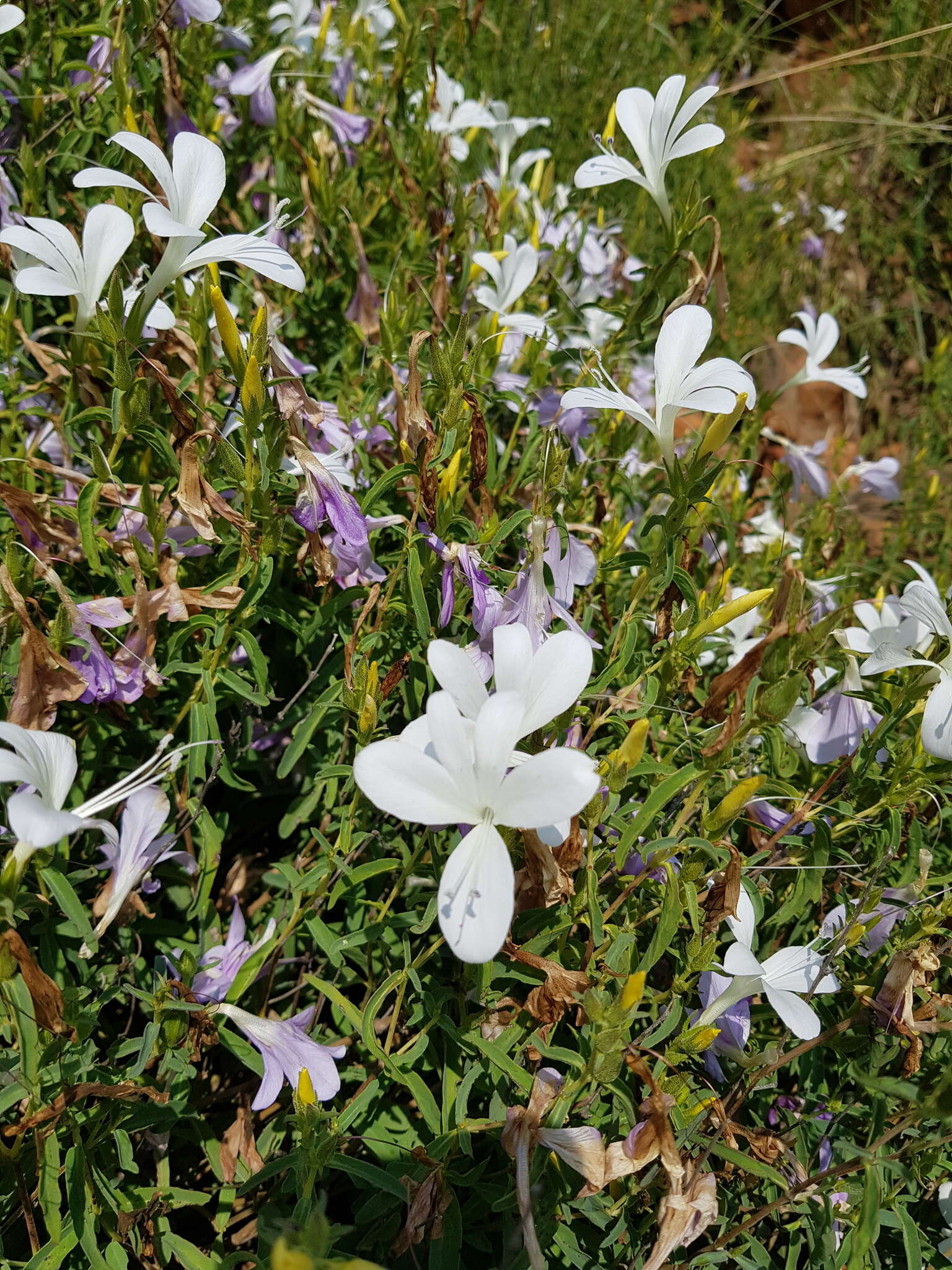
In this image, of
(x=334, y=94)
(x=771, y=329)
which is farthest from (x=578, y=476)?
(x=771, y=329)

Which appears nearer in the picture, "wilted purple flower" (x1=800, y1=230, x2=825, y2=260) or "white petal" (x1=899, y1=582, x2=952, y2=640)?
"white petal" (x1=899, y1=582, x2=952, y2=640)

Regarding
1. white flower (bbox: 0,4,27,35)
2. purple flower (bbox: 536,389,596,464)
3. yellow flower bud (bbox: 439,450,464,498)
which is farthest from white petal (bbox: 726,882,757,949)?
white flower (bbox: 0,4,27,35)

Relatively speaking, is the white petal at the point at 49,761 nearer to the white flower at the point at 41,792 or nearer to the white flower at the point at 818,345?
the white flower at the point at 41,792

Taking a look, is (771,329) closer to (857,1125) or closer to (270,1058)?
(857,1125)

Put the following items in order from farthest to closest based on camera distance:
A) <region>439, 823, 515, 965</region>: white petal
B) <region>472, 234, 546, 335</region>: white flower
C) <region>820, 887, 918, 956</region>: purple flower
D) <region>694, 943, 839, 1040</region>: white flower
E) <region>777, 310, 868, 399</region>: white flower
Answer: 1. <region>777, 310, 868, 399</region>: white flower
2. <region>472, 234, 546, 335</region>: white flower
3. <region>820, 887, 918, 956</region>: purple flower
4. <region>694, 943, 839, 1040</region>: white flower
5. <region>439, 823, 515, 965</region>: white petal

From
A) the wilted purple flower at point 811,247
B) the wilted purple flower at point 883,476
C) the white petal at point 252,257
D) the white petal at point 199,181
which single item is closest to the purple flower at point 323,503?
the white petal at point 252,257

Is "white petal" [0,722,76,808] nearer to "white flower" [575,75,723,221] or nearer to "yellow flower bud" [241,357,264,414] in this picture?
"yellow flower bud" [241,357,264,414]

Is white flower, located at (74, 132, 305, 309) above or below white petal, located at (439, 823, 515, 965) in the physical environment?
above
